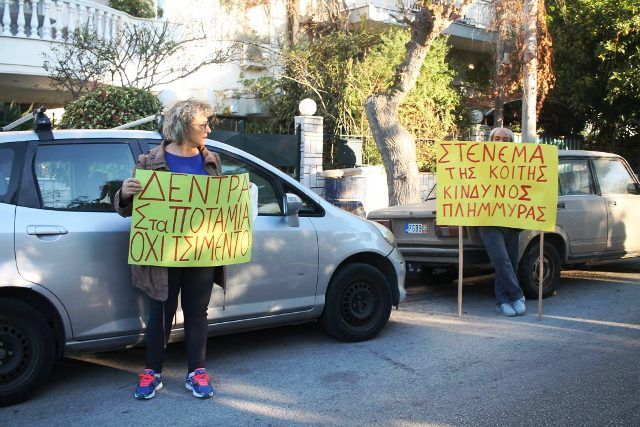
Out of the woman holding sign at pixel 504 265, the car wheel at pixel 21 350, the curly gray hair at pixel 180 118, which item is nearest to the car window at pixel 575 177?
the woman holding sign at pixel 504 265

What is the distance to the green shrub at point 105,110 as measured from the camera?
919 centimetres

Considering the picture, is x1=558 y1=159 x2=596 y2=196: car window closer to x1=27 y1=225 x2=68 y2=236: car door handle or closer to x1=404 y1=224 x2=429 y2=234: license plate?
x1=404 y1=224 x2=429 y2=234: license plate

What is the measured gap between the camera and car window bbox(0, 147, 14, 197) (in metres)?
4.43

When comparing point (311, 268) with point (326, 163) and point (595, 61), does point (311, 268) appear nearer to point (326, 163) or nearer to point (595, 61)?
point (326, 163)

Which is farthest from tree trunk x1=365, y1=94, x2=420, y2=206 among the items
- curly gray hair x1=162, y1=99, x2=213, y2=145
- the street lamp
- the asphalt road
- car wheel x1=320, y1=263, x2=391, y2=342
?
→ curly gray hair x1=162, y1=99, x2=213, y2=145

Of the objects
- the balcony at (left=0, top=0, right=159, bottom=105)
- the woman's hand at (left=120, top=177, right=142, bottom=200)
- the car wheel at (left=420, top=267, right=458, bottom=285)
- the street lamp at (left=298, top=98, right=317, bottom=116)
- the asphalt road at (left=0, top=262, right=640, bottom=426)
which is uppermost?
the balcony at (left=0, top=0, right=159, bottom=105)

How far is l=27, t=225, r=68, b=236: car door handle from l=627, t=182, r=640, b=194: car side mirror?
Answer: 23.3 ft

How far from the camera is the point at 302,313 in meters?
5.60

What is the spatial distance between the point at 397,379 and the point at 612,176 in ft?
16.9

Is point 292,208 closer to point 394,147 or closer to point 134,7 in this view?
point 394,147

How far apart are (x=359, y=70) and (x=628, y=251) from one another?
7.47 meters

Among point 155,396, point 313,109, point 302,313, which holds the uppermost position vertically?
point 313,109

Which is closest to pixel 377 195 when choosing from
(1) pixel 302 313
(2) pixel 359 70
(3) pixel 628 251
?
(2) pixel 359 70

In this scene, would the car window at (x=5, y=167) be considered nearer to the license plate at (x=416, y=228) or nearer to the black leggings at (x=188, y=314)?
the black leggings at (x=188, y=314)
